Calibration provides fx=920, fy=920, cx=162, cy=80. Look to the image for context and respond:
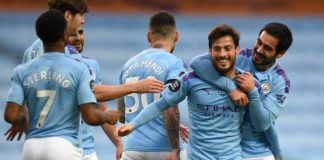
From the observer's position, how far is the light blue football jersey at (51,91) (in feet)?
17.0

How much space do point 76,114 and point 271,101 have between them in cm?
133

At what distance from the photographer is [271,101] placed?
5.88 m

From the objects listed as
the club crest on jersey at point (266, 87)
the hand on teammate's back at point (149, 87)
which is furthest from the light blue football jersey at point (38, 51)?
the club crest on jersey at point (266, 87)

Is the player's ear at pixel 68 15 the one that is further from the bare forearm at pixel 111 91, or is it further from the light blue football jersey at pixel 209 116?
the light blue football jersey at pixel 209 116

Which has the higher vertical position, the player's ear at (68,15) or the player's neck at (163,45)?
the player's ear at (68,15)

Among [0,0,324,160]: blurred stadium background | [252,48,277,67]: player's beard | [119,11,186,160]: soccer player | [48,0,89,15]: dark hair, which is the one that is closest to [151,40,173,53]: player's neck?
[119,11,186,160]: soccer player

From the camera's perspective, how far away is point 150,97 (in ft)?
21.0

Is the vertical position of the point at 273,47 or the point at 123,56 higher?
the point at 273,47

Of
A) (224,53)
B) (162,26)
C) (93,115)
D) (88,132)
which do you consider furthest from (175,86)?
(88,132)

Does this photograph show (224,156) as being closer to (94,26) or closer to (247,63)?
(247,63)

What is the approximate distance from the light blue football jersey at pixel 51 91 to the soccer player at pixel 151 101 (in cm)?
110

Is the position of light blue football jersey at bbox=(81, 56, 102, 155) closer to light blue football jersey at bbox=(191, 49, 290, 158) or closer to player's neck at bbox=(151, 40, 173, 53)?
player's neck at bbox=(151, 40, 173, 53)

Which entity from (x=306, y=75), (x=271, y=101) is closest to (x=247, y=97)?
(x=271, y=101)

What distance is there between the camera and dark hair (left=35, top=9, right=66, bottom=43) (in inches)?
206
